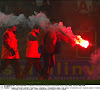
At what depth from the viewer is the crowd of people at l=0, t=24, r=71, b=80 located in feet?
41.0

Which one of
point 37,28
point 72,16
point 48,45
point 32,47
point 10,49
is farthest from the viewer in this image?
point 72,16

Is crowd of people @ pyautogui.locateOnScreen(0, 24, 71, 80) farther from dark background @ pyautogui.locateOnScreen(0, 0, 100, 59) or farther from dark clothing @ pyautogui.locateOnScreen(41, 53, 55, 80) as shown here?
dark background @ pyautogui.locateOnScreen(0, 0, 100, 59)

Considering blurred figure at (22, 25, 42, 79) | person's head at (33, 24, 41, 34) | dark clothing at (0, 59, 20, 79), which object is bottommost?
dark clothing at (0, 59, 20, 79)

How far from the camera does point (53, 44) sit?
41.3 feet

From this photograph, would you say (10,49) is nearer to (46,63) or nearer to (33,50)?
(33,50)

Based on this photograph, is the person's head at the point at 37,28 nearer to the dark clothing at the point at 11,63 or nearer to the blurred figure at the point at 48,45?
the blurred figure at the point at 48,45

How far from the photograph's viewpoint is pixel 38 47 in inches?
504

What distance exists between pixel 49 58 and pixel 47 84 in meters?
1.22

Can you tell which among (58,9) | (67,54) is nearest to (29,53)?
(67,54)

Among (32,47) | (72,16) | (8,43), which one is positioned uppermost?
(72,16)

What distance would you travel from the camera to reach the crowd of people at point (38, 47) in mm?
12500

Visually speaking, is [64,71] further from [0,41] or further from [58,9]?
[58,9]

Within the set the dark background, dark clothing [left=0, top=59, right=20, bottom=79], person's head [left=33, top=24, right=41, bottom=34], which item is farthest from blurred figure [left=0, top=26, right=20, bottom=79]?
the dark background

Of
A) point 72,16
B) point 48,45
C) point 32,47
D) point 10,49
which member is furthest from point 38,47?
point 72,16
